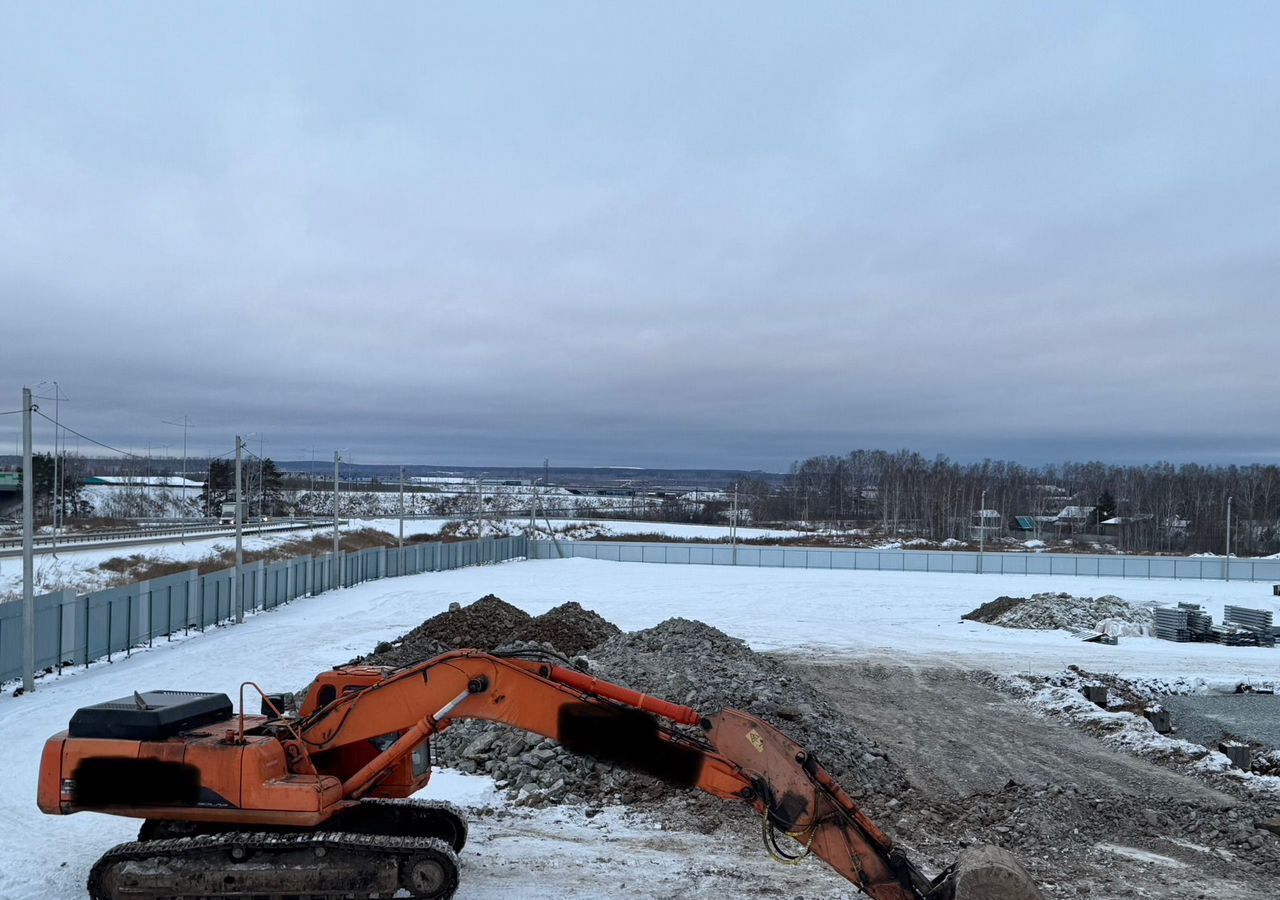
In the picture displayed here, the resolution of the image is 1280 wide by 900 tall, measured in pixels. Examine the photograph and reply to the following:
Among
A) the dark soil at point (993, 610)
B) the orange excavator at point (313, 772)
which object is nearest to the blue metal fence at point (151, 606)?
the orange excavator at point (313, 772)

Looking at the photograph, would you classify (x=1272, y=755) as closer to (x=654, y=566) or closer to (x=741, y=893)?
(x=741, y=893)

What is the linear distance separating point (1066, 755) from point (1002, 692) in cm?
610

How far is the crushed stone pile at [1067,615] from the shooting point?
3338cm

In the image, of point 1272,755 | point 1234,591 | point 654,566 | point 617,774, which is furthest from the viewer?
point 654,566

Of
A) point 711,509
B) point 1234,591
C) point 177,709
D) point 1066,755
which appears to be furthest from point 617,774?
point 711,509

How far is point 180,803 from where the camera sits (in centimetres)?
762

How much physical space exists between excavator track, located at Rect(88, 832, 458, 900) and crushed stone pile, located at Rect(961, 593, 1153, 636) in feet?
97.9

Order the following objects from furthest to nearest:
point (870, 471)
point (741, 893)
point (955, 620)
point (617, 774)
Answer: point (870, 471)
point (955, 620)
point (617, 774)
point (741, 893)

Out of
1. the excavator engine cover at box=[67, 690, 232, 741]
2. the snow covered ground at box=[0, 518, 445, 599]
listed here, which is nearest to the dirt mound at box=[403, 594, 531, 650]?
the excavator engine cover at box=[67, 690, 232, 741]

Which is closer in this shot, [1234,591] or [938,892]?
[938,892]

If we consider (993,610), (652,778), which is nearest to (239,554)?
(652,778)

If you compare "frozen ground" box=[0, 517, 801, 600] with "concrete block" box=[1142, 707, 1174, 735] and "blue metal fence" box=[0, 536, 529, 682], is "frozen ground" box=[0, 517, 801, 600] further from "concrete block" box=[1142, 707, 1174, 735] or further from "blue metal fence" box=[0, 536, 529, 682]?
"concrete block" box=[1142, 707, 1174, 735]

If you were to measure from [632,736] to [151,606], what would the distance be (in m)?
21.4

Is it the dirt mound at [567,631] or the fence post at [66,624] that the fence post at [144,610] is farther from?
the dirt mound at [567,631]
